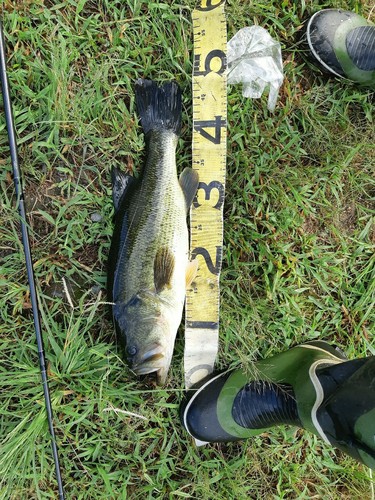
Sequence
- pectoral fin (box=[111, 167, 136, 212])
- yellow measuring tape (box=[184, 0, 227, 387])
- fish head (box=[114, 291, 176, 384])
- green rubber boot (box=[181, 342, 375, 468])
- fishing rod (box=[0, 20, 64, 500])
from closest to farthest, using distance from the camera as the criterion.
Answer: green rubber boot (box=[181, 342, 375, 468])
fishing rod (box=[0, 20, 64, 500])
fish head (box=[114, 291, 176, 384])
pectoral fin (box=[111, 167, 136, 212])
yellow measuring tape (box=[184, 0, 227, 387])

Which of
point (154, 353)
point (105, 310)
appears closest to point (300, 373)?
point (154, 353)

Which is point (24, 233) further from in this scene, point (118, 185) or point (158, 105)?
point (158, 105)

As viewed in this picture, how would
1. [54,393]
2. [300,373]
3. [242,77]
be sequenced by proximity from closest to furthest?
[300,373]
[54,393]
[242,77]

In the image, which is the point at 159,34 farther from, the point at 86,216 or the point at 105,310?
the point at 105,310

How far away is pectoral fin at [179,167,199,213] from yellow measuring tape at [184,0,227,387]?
0.23 feet

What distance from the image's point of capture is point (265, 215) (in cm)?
335

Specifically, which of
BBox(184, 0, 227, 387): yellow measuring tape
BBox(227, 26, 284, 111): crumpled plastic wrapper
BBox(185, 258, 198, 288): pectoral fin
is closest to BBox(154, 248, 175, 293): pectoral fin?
BBox(185, 258, 198, 288): pectoral fin

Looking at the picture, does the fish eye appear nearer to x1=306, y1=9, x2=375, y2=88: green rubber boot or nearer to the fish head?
the fish head

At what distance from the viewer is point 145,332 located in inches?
113

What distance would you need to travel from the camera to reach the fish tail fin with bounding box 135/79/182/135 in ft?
10.3

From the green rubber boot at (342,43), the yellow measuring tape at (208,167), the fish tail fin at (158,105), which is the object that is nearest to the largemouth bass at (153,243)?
the fish tail fin at (158,105)

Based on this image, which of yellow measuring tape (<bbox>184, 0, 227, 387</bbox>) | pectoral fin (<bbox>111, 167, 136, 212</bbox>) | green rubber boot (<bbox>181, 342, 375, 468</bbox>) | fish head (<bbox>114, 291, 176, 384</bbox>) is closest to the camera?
green rubber boot (<bbox>181, 342, 375, 468</bbox>)

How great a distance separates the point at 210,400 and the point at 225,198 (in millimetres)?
1429

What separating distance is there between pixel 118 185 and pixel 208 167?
2.14 feet
